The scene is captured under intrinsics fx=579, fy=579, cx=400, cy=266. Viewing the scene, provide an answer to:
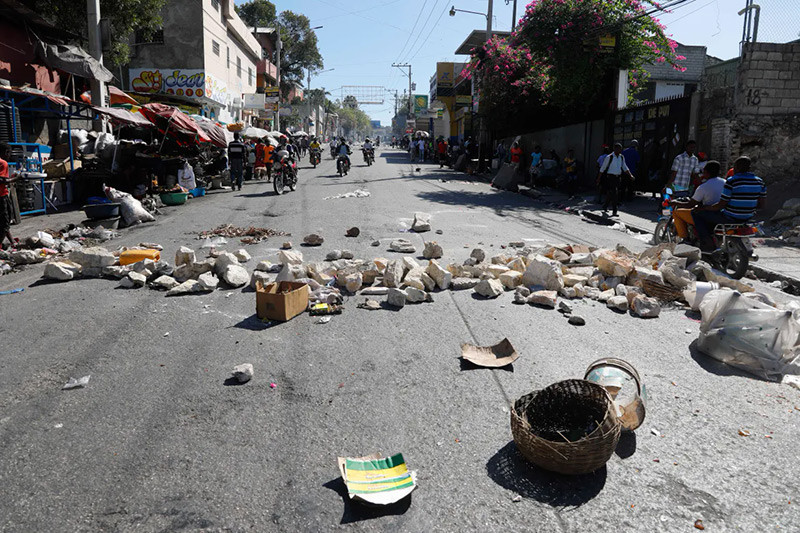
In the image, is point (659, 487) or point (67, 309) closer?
point (659, 487)

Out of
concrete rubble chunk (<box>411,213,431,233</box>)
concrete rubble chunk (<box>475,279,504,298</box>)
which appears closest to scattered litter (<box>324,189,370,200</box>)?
concrete rubble chunk (<box>411,213,431,233</box>)

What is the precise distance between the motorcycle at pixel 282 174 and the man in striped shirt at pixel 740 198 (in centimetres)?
1239

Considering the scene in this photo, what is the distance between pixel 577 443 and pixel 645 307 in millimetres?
3458

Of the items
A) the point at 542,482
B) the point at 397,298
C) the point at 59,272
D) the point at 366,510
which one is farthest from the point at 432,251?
the point at 366,510

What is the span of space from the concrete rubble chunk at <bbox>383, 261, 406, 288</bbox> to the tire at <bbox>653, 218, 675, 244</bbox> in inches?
207

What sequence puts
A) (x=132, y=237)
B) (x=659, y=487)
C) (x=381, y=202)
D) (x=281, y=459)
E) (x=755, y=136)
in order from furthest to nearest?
(x=381, y=202), (x=755, y=136), (x=132, y=237), (x=281, y=459), (x=659, y=487)

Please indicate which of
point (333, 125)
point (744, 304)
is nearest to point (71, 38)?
point (744, 304)

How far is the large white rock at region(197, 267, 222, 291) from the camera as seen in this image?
6494 mm

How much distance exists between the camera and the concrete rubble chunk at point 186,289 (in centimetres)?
641

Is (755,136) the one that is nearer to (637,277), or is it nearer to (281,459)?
(637,277)

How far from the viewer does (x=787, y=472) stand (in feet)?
10.0

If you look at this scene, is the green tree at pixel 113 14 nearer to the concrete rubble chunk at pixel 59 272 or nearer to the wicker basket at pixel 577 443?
the concrete rubble chunk at pixel 59 272

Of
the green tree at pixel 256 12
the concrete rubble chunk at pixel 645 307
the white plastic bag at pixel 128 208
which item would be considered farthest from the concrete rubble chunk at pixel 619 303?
the green tree at pixel 256 12

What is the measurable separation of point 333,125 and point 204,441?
14283cm
